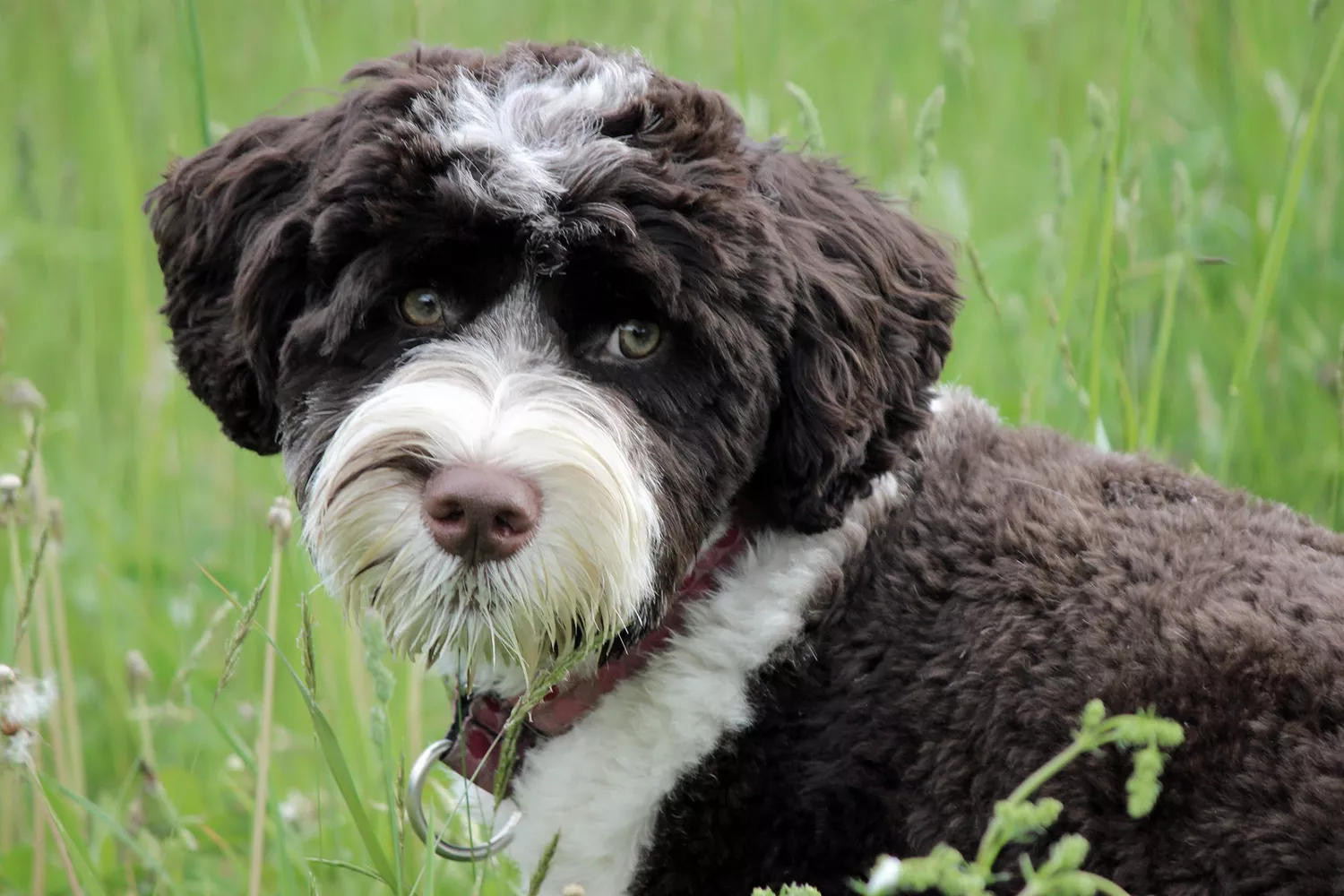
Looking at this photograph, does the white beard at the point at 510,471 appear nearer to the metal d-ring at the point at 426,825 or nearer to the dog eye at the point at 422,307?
the dog eye at the point at 422,307

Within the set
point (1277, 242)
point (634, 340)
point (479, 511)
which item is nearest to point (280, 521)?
point (479, 511)

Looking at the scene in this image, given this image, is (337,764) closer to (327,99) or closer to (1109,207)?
(1109,207)

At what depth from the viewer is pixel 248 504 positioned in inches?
187

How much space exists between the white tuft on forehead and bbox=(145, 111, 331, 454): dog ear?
0.30 m

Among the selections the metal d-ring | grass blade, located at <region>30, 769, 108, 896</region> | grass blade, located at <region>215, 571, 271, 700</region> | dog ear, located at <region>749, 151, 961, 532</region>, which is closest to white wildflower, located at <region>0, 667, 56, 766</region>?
grass blade, located at <region>30, 769, 108, 896</region>

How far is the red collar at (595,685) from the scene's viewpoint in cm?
279

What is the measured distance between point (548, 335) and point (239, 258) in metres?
0.70

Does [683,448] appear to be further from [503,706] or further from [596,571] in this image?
[503,706]

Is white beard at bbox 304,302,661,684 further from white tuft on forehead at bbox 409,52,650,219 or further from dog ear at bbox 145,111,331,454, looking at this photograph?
dog ear at bbox 145,111,331,454

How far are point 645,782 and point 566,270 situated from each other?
919 millimetres

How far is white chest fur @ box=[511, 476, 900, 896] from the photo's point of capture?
268 centimetres

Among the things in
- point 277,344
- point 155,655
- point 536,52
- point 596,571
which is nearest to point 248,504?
point 155,655

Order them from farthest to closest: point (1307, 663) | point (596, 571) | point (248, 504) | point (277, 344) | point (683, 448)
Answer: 1. point (248, 504)
2. point (277, 344)
3. point (683, 448)
4. point (596, 571)
5. point (1307, 663)

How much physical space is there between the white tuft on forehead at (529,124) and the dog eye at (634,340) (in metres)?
0.25
